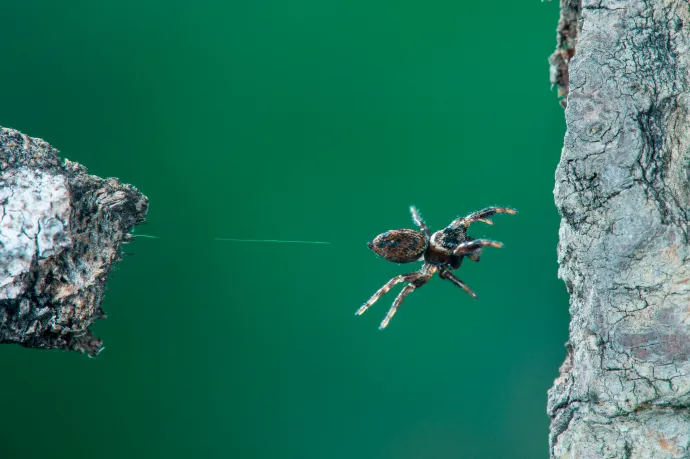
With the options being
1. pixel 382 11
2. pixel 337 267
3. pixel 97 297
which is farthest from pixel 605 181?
pixel 97 297

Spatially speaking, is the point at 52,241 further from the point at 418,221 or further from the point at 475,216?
the point at 475,216

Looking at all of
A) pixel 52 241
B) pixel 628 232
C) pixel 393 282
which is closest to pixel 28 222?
pixel 52 241

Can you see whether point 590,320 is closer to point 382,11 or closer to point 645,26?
point 645,26

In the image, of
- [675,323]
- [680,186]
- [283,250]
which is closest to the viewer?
[675,323]

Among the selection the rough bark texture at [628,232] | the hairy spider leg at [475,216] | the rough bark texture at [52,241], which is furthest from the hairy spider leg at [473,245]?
the rough bark texture at [52,241]

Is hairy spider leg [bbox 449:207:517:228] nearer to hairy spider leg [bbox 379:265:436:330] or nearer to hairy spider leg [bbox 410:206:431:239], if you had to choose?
hairy spider leg [bbox 410:206:431:239]

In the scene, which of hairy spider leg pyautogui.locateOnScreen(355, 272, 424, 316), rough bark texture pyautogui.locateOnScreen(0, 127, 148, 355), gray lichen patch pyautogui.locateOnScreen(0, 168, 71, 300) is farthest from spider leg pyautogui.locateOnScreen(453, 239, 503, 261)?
gray lichen patch pyautogui.locateOnScreen(0, 168, 71, 300)
